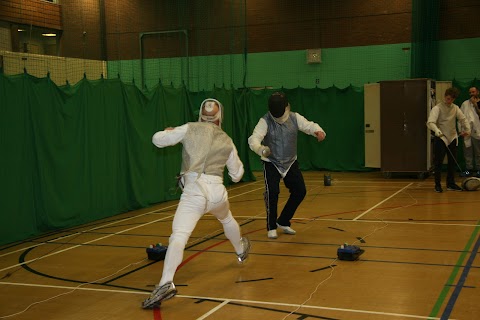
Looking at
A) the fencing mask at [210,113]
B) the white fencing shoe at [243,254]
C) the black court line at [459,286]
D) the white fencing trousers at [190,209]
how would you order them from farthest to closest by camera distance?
the white fencing shoe at [243,254] → the fencing mask at [210,113] → the white fencing trousers at [190,209] → the black court line at [459,286]

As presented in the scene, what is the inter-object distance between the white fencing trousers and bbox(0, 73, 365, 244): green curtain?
53 cm

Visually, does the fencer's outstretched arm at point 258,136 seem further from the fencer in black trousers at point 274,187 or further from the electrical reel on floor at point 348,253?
the electrical reel on floor at point 348,253

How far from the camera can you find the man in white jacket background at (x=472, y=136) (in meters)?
12.2

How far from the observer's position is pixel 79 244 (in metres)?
7.07

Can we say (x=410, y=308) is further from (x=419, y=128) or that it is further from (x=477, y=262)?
(x=419, y=128)

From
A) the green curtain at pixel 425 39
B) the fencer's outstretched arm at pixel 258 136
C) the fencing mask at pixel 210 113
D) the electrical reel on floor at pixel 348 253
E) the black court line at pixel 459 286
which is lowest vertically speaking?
the black court line at pixel 459 286

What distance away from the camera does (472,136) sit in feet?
41.3

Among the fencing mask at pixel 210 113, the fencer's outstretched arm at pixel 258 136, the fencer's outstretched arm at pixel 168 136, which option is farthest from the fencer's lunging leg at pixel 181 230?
the fencer's outstretched arm at pixel 258 136

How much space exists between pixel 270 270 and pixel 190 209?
1.17m

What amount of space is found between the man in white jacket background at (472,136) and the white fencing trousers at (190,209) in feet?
26.9

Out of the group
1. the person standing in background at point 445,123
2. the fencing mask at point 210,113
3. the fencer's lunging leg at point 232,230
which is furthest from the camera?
the person standing in background at point 445,123

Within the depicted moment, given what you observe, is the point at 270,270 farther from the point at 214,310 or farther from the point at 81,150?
the point at 81,150

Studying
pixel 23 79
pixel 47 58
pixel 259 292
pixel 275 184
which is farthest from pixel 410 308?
pixel 47 58

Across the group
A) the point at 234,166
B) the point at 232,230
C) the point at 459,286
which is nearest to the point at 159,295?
the point at 232,230
